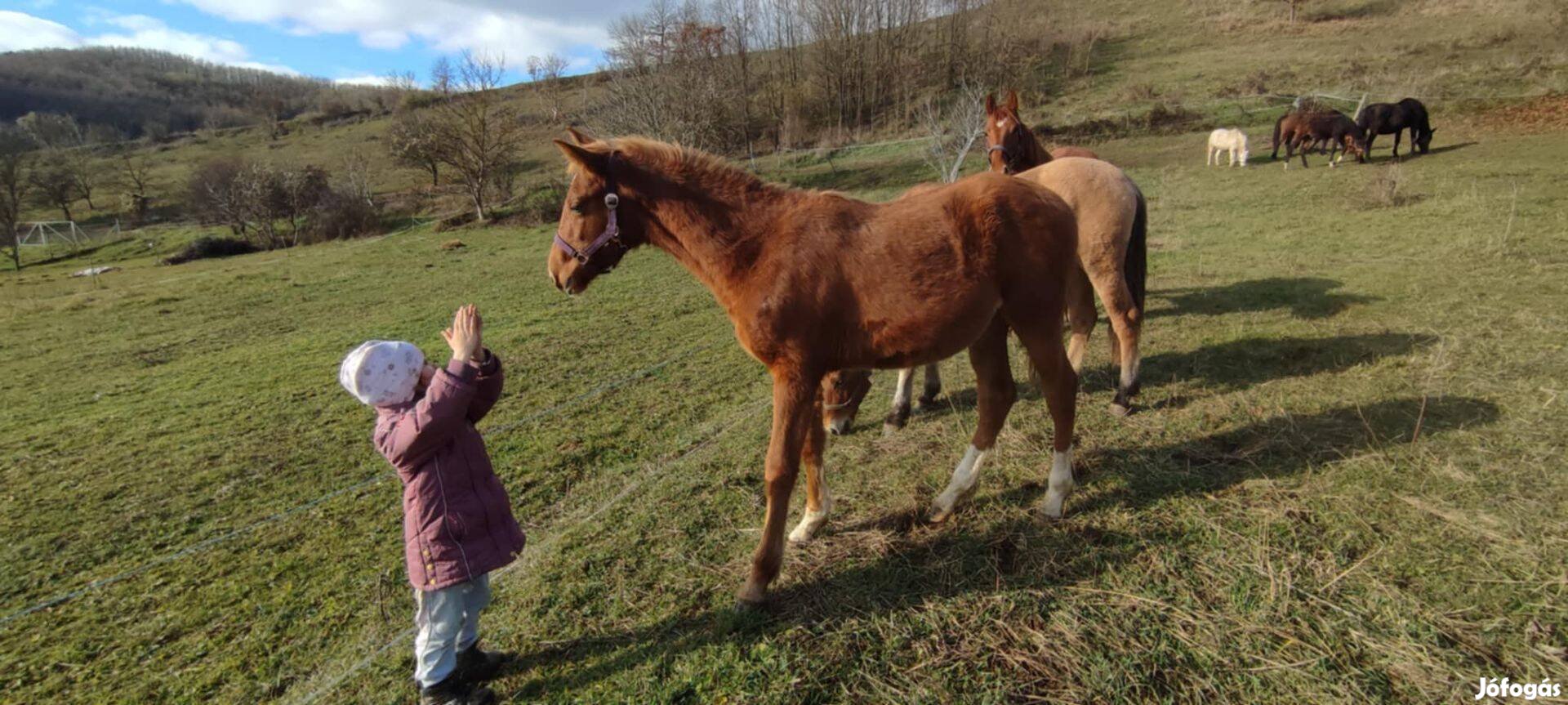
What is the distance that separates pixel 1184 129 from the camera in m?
26.0

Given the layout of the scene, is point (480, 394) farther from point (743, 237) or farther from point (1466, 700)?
point (1466, 700)

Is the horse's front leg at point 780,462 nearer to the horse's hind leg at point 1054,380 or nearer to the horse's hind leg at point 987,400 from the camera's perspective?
the horse's hind leg at point 987,400

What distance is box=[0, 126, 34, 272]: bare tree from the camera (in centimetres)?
3238

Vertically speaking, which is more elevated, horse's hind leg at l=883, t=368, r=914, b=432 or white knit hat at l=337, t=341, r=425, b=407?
white knit hat at l=337, t=341, r=425, b=407

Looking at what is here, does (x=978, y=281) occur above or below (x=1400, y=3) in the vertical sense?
below

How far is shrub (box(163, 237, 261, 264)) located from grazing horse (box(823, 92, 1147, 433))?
131 feet

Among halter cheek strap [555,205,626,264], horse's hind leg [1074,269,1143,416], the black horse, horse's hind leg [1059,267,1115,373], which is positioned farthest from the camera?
the black horse

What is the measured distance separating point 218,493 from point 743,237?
601 cm

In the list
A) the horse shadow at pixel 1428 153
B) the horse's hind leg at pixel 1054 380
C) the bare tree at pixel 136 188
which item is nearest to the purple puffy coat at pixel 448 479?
the horse's hind leg at pixel 1054 380

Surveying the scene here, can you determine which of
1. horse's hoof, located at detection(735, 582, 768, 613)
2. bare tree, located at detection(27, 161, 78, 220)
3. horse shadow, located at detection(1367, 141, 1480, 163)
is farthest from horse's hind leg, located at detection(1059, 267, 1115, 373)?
bare tree, located at detection(27, 161, 78, 220)

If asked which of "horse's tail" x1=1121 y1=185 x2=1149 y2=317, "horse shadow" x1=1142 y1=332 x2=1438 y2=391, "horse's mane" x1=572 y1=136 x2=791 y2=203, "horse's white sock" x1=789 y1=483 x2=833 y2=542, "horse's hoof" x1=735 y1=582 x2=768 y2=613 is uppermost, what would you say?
"horse's mane" x1=572 y1=136 x2=791 y2=203

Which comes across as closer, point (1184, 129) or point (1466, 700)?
point (1466, 700)

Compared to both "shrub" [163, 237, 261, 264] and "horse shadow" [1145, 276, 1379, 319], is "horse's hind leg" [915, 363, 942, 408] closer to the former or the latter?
"horse shadow" [1145, 276, 1379, 319]

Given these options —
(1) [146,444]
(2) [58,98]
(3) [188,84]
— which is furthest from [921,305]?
(3) [188,84]
